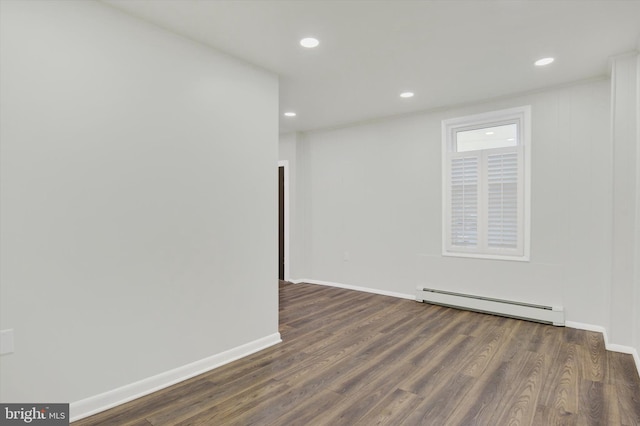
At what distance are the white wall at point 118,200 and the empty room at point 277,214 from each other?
13mm

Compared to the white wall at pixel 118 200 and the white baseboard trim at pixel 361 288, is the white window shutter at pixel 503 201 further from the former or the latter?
the white wall at pixel 118 200

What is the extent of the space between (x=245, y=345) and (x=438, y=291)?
275cm

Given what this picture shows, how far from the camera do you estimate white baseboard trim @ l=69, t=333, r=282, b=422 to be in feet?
7.13

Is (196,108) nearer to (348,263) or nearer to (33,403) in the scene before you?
(33,403)

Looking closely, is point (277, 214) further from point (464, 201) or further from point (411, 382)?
point (464, 201)

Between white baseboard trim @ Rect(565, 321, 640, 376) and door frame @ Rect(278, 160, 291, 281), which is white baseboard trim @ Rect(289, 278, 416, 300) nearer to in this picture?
door frame @ Rect(278, 160, 291, 281)

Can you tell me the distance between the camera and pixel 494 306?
4.23 metres

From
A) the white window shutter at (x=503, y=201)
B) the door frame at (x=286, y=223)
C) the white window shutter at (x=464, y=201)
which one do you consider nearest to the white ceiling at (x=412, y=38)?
the white window shutter at (x=503, y=201)

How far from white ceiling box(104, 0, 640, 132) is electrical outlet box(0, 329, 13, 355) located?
6.72 feet

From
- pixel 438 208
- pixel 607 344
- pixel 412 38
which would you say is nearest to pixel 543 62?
pixel 412 38

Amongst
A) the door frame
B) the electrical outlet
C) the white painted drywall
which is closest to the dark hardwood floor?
the white painted drywall

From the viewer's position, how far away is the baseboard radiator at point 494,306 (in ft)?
12.7

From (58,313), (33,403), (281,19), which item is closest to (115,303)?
(58,313)

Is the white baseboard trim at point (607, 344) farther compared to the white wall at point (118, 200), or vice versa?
the white baseboard trim at point (607, 344)
